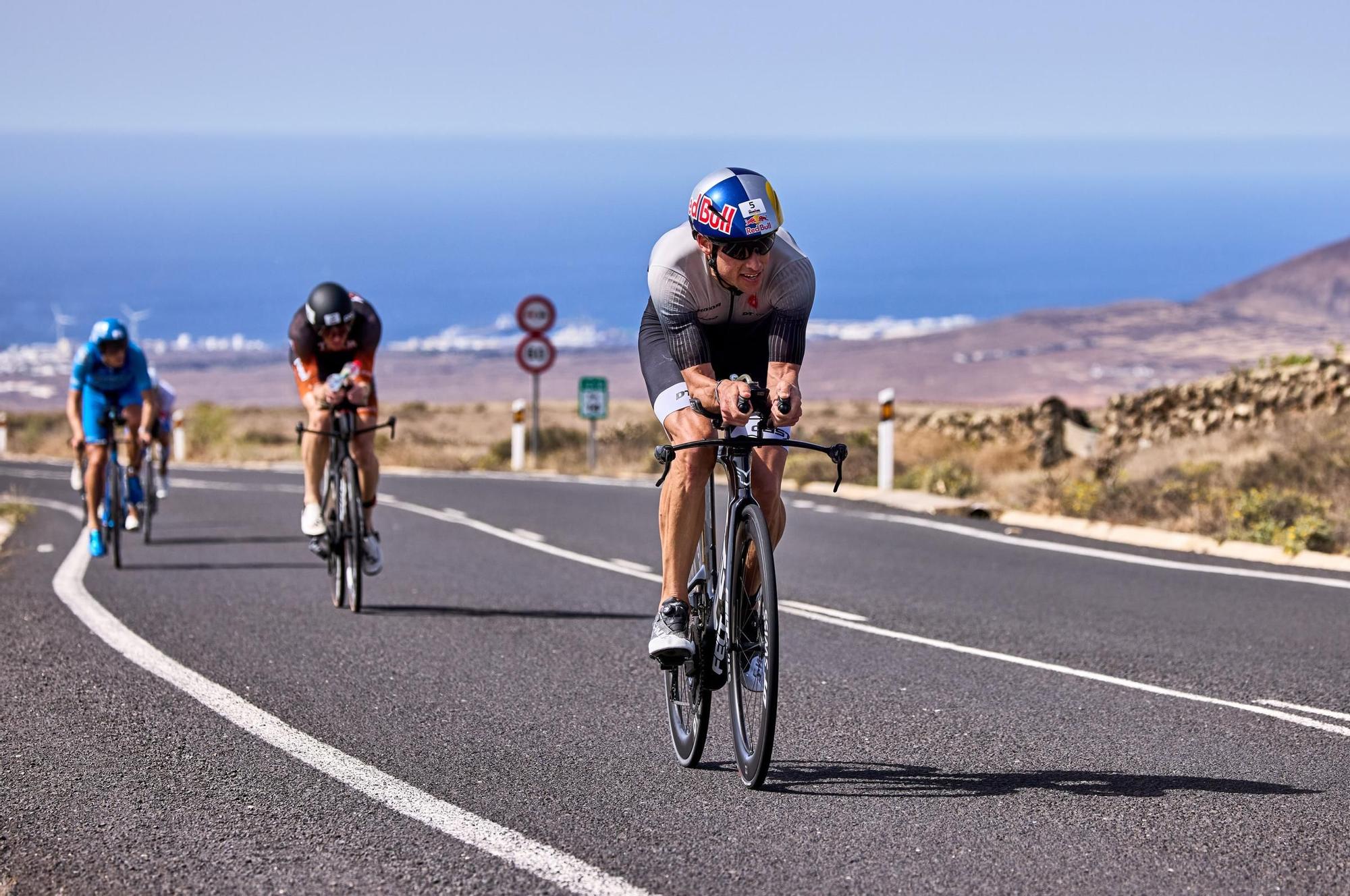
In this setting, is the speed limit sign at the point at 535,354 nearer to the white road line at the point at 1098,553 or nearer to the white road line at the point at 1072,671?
the white road line at the point at 1098,553

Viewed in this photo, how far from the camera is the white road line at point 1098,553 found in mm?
10375

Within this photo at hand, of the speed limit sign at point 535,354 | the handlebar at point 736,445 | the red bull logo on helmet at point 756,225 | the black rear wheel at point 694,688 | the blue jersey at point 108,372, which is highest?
the speed limit sign at point 535,354

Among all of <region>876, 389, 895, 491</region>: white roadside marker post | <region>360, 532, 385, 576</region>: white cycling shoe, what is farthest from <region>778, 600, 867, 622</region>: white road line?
<region>876, 389, 895, 491</region>: white roadside marker post

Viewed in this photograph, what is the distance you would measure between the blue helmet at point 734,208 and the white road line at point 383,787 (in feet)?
6.47

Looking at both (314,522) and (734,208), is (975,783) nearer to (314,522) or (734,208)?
(734,208)

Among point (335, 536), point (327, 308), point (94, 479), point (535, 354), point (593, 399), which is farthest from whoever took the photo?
point (535, 354)

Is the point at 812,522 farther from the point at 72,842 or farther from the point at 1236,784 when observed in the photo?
the point at 72,842

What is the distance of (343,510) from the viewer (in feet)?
33.3

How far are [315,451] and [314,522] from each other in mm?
455

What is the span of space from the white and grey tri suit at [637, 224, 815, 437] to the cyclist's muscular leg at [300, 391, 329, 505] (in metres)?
4.93

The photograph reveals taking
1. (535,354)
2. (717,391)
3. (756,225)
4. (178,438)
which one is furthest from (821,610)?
(178,438)

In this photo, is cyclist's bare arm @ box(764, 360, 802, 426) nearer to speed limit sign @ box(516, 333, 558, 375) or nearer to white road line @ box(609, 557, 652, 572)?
white road line @ box(609, 557, 652, 572)

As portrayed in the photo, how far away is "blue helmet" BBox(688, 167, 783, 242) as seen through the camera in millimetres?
5230

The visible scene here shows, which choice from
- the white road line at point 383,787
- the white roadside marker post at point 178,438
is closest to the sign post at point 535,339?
the white roadside marker post at point 178,438
